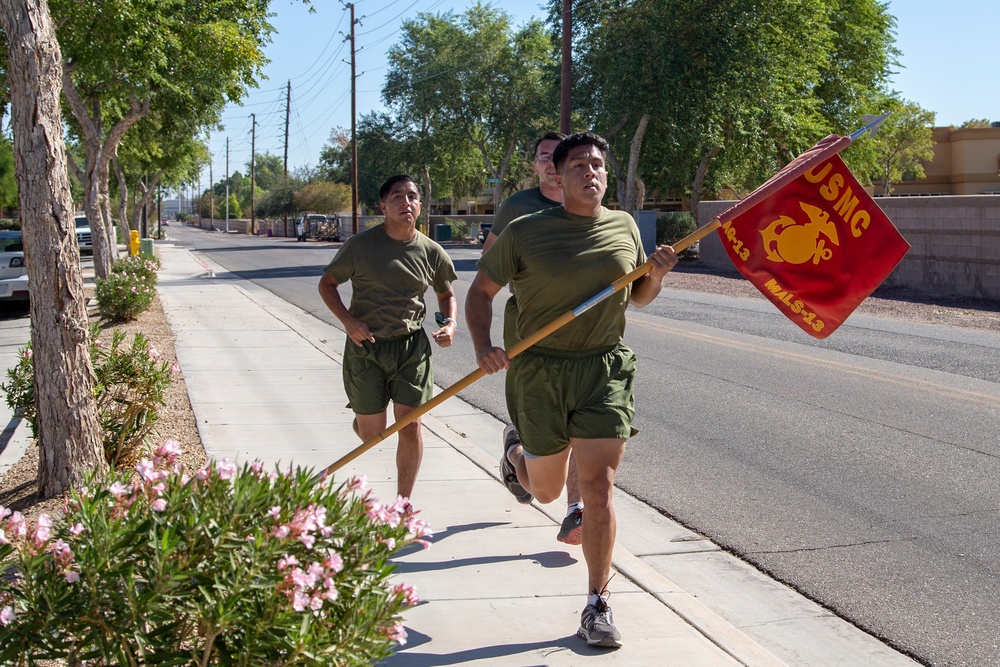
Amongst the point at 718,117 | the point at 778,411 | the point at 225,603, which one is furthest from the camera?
the point at 718,117

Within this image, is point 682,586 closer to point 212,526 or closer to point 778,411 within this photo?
point 212,526

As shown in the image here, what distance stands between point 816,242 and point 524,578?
80.8 inches

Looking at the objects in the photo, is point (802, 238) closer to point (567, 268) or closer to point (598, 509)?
point (567, 268)

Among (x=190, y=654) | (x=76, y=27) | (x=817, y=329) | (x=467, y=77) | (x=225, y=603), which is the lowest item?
(x=190, y=654)

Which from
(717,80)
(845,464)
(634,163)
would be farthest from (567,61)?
(845,464)

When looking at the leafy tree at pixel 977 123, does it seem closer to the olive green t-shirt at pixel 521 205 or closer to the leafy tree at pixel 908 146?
the leafy tree at pixel 908 146

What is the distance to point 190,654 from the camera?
275 cm

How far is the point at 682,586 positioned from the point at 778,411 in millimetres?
4472

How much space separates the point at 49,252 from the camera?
219 inches

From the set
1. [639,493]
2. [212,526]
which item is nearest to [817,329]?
[639,493]

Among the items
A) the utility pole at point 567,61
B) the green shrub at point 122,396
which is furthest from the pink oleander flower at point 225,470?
the utility pole at point 567,61

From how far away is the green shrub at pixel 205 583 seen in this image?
2.65 metres

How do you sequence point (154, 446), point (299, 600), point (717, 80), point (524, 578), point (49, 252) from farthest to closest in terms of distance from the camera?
1. point (717, 80)
2. point (154, 446)
3. point (49, 252)
4. point (524, 578)
5. point (299, 600)

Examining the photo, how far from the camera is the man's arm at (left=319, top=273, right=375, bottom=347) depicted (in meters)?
5.56
